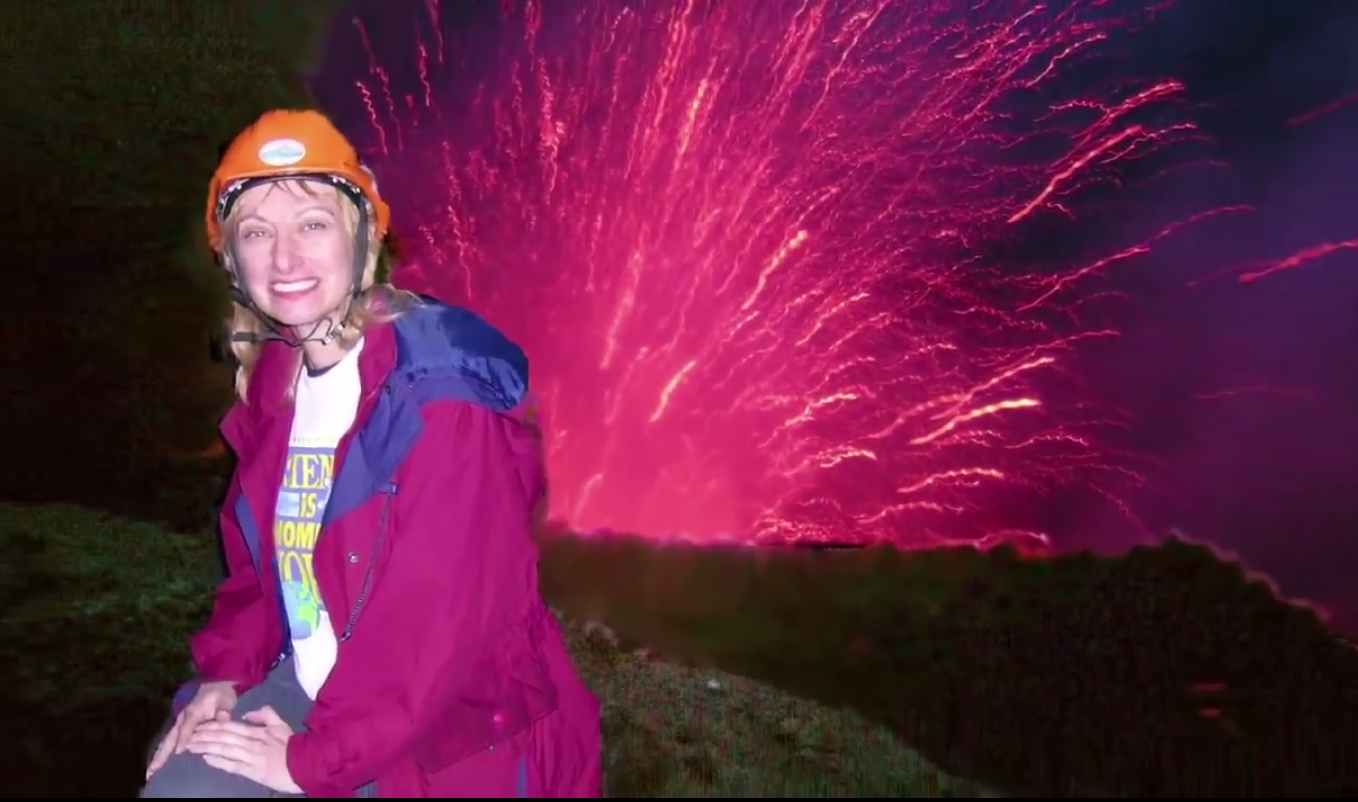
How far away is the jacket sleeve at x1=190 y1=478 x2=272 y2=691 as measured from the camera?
1.96 meters

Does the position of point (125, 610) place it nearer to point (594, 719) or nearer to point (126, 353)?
point (126, 353)

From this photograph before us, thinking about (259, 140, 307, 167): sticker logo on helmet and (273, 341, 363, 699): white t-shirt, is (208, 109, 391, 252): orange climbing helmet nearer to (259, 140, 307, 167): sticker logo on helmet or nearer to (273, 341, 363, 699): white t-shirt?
(259, 140, 307, 167): sticker logo on helmet

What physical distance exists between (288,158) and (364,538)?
681 millimetres

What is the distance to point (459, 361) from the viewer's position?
66.1 inches

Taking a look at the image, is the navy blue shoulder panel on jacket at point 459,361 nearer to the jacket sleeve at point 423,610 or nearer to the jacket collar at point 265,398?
the jacket sleeve at point 423,610

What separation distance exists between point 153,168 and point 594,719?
4.59 m

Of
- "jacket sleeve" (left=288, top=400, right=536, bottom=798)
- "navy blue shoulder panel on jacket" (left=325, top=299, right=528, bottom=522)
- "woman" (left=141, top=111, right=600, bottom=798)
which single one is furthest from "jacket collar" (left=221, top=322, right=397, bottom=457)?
"jacket sleeve" (left=288, top=400, right=536, bottom=798)

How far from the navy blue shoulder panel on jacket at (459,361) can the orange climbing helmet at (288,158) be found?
28 centimetres

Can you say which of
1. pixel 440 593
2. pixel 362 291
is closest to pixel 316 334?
pixel 362 291

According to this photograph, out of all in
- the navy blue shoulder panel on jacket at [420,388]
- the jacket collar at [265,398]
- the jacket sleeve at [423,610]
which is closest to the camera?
the jacket sleeve at [423,610]

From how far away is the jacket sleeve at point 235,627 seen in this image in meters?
1.96

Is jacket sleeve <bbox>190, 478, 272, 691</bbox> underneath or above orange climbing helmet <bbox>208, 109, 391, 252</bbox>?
underneath

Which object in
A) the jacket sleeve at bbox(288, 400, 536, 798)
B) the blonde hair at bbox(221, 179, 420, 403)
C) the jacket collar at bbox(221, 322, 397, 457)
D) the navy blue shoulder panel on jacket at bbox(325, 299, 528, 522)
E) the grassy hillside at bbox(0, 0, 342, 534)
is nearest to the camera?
the jacket sleeve at bbox(288, 400, 536, 798)

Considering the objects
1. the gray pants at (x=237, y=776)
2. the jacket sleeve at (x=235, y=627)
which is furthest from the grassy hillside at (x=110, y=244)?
the gray pants at (x=237, y=776)
